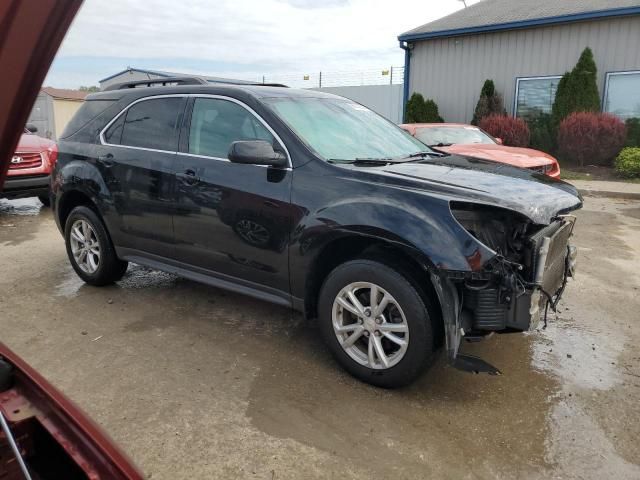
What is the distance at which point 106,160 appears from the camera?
14.8 ft

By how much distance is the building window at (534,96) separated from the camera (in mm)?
15088

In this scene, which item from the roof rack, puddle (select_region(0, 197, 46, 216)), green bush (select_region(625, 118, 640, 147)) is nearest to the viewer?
the roof rack

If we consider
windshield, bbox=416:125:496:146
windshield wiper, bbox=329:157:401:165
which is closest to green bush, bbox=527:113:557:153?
windshield, bbox=416:125:496:146

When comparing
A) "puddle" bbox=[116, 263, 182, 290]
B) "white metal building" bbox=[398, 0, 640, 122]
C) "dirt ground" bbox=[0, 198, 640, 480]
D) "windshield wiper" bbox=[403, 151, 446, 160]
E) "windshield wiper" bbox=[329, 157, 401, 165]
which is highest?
"white metal building" bbox=[398, 0, 640, 122]

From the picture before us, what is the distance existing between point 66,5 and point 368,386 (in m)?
2.76

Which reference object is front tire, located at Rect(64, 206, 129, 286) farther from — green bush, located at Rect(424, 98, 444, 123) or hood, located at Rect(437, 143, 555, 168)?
green bush, located at Rect(424, 98, 444, 123)

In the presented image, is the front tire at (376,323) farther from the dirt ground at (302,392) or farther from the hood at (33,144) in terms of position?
the hood at (33,144)

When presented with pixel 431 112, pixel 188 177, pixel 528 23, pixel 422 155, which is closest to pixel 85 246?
pixel 188 177

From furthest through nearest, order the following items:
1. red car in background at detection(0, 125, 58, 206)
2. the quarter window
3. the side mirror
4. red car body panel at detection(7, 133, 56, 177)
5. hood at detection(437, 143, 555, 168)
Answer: red car body panel at detection(7, 133, 56, 177), red car in background at detection(0, 125, 58, 206), hood at detection(437, 143, 555, 168), the quarter window, the side mirror

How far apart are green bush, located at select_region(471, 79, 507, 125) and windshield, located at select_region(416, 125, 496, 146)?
231 inches

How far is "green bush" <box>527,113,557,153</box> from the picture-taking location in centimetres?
1485

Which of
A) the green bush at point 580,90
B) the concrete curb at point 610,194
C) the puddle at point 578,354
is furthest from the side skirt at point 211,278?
the green bush at point 580,90

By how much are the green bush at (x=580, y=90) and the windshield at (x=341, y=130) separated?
38.6ft

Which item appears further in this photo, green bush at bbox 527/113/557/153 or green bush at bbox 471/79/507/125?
green bush at bbox 471/79/507/125
